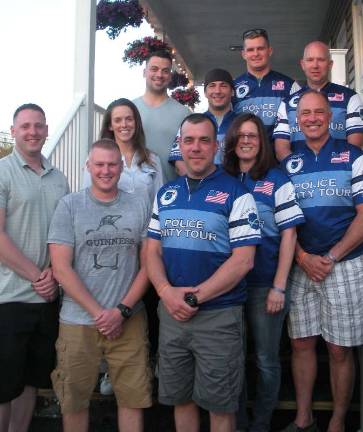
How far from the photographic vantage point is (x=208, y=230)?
2320mm

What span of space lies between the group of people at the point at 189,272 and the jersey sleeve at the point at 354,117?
1.35ft

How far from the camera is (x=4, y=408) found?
Answer: 2590mm

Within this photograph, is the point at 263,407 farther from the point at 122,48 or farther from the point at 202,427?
the point at 122,48

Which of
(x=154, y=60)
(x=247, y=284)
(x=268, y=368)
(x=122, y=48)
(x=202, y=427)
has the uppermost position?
(x=122, y=48)

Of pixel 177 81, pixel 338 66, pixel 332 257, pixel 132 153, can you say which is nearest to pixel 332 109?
pixel 332 257

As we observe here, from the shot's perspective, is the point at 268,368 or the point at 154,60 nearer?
the point at 268,368

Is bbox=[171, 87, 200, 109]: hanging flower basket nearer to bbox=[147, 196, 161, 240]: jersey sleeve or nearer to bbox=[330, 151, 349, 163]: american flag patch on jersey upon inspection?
bbox=[330, 151, 349, 163]: american flag patch on jersey

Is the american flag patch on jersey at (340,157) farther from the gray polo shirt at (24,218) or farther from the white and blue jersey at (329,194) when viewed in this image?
the gray polo shirt at (24,218)

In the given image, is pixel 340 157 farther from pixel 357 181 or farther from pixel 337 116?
pixel 337 116

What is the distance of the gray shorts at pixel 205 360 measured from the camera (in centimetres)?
232

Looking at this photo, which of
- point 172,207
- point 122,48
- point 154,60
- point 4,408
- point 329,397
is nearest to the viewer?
point 172,207

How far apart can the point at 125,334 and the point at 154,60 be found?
200cm

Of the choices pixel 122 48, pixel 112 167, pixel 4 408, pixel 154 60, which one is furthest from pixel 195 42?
pixel 4 408

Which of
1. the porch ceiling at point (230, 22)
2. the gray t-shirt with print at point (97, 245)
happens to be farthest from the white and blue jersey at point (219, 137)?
the porch ceiling at point (230, 22)
